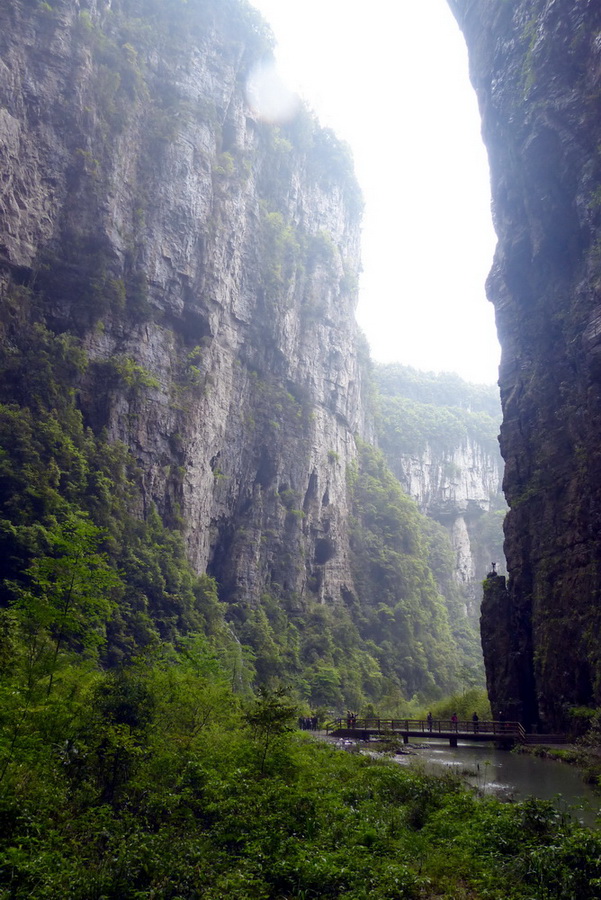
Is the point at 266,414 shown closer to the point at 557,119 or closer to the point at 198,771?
the point at 557,119

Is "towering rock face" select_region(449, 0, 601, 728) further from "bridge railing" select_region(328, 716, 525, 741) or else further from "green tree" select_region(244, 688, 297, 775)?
"green tree" select_region(244, 688, 297, 775)

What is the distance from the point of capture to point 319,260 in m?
71.2

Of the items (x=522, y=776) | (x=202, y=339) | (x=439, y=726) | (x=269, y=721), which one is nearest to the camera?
(x=269, y=721)

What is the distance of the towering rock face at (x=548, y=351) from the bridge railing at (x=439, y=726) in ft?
4.09

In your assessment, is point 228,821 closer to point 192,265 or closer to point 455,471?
point 192,265

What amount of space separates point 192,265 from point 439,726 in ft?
129

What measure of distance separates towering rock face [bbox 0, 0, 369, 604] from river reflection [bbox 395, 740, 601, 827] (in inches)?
1033

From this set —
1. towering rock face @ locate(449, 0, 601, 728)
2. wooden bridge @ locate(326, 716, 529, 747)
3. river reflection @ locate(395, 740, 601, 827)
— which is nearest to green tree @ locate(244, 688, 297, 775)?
river reflection @ locate(395, 740, 601, 827)

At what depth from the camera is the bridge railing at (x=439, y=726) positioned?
2393 cm

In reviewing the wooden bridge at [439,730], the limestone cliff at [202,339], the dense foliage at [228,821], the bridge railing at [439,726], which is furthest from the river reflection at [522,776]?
the limestone cliff at [202,339]

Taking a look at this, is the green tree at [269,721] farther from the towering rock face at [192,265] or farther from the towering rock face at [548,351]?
the towering rock face at [192,265]

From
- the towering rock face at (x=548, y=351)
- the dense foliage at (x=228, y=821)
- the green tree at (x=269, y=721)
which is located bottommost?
the dense foliage at (x=228, y=821)

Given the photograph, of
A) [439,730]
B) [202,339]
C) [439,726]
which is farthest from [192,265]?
[439,730]

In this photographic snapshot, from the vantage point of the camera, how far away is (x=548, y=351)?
27.8 meters
